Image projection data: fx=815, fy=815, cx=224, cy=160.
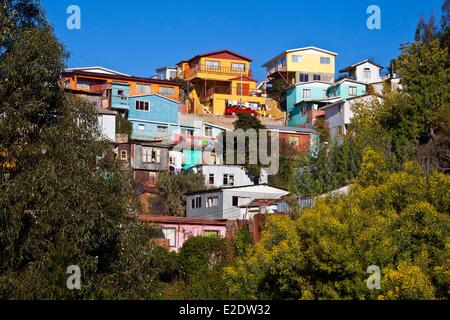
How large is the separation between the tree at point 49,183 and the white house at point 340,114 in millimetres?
39085

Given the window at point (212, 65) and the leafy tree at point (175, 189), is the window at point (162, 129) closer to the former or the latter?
the leafy tree at point (175, 189)

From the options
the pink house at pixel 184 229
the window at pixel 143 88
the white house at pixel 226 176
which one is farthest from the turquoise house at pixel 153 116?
the pink house at pixel 184 229

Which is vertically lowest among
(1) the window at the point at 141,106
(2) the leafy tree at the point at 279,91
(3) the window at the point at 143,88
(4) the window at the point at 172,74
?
(1) the window at the point at 141,106

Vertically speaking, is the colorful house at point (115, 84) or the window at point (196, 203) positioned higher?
the colorful house at point (115, 84)

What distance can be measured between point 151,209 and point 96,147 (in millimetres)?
30393

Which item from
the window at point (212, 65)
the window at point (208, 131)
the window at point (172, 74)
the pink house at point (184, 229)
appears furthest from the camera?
the window at point (172, 74)

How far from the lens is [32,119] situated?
1994 cm

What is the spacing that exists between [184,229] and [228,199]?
19.5ft

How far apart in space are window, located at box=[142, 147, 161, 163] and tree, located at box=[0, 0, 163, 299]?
36.4 metres

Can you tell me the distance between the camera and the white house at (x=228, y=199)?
156 ft

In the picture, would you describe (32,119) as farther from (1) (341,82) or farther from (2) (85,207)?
(1) (341,82)

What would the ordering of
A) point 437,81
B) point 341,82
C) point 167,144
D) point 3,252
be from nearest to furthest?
point 3,252, point 437,81, point 167,144, point 341,82
